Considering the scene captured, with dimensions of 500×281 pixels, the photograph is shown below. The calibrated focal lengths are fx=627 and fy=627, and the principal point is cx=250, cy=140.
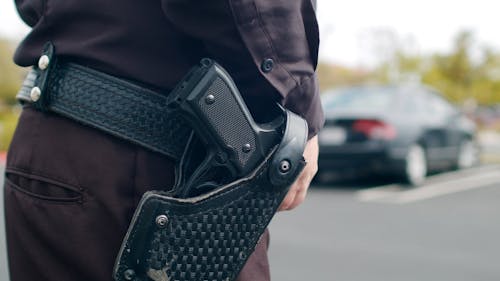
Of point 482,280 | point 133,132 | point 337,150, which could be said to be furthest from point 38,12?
point 337,150

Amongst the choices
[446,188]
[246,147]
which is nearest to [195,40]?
[246,147]

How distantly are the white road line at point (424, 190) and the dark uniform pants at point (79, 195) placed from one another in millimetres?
5772

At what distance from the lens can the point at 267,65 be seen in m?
1.23

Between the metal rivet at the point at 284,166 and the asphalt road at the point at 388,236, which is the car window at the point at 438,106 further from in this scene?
the metal rivet at the point at 284,166

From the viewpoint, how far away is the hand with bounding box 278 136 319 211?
4.34ft

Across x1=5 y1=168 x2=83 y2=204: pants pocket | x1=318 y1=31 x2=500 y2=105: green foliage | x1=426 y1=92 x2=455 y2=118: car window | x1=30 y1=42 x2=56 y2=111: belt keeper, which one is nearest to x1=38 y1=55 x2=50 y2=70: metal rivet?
x1=30 y1=42 x2=56 y2=111: belt keeper

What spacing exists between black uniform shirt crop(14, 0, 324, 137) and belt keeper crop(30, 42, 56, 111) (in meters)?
0.02

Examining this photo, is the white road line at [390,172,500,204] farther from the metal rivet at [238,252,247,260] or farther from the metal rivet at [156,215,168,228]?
the metal rivet at [156,215,168,228]

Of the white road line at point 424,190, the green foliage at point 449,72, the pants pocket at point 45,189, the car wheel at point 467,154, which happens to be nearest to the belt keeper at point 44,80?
the pants pocket at point 45,189

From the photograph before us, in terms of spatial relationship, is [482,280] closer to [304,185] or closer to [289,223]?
[289,223]

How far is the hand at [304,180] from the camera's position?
132cm

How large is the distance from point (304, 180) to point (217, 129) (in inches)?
9.0

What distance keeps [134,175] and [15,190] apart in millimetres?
317

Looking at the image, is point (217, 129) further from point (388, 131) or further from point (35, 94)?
point (388, 131)
